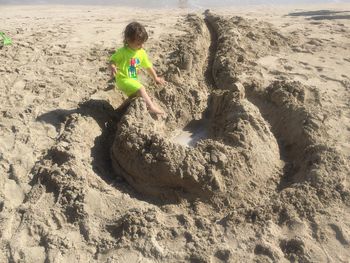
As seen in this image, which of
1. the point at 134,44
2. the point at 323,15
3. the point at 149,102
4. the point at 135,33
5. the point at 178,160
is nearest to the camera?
the point at 178,160

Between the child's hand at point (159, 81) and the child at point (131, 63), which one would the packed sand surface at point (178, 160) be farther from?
the child at point (131, 63)

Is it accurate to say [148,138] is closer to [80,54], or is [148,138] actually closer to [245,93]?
[245,93]

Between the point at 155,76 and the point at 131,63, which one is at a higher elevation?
the point at 131,63

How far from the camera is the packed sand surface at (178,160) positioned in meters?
2.69

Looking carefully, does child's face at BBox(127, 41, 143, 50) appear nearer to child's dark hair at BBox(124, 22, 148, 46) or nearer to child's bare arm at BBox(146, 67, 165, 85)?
child's dark hair at BBox(124, 22, 148, 46)

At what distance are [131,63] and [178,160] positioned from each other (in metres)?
1.36

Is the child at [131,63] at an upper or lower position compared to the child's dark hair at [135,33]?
lower

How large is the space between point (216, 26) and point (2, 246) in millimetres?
4442

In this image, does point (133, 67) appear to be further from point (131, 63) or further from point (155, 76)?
point (155, 76)

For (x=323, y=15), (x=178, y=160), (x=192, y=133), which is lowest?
(x=192, y=133)

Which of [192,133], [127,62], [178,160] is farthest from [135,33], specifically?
[178,160]

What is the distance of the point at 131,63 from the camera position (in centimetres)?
409

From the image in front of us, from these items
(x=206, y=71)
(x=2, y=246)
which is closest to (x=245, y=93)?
(x=206, y=71)

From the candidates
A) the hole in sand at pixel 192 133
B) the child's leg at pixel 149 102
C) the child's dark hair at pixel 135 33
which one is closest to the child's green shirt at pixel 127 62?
the child's dark hair at pixel 135 33
